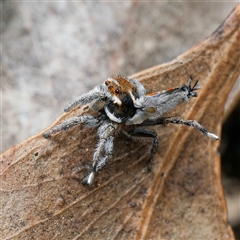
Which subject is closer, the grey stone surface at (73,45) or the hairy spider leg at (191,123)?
the hairy spider leg at (191,123)

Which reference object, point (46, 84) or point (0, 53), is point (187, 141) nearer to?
point (46, 84)

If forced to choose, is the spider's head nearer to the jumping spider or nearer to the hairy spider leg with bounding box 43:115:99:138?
the jumping spider

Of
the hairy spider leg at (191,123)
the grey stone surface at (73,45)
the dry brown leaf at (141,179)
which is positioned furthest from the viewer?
the grey stone surface at (73,45)

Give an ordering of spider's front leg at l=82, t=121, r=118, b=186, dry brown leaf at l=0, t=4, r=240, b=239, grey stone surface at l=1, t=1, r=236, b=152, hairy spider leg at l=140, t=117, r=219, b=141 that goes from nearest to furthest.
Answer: dry brown leaf at l=0, t=4, r=240, b=239 < spider's front leg at l=82, t=121, r=118, b=186 < hairy spider leg at l=140, t=117, r=219, b=141 < grey stone surface at l=1, t=1, r=236, b=152

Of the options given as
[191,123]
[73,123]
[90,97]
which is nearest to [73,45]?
[90,97]

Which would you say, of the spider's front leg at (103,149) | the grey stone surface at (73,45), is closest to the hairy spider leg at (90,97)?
the spider's front leg at (103,149)

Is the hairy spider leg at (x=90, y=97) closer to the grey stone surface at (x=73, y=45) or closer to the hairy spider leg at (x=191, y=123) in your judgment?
the hairy spider leg at (x=191, y=123)

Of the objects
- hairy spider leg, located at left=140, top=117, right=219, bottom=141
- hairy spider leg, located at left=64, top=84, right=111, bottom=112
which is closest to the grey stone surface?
hairy spider leg, located at left=64, top=84, right=111, bottom=112

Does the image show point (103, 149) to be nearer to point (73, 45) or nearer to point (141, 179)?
point (141, 179)
